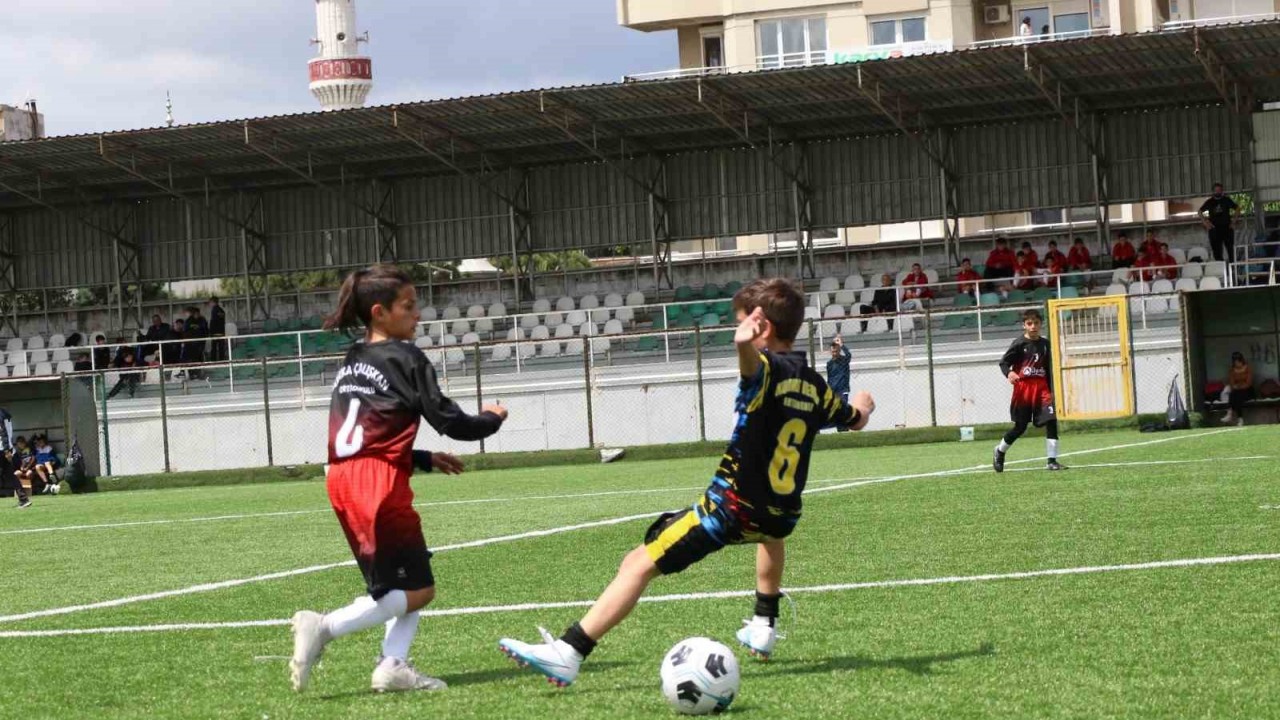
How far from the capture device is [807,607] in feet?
29.0

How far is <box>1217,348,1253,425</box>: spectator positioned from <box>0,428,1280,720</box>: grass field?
12.4 metres

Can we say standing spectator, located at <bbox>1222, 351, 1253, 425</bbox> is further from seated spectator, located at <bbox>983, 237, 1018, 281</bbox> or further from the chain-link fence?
seated spectator, located at <bbox>983, 237, 1018, 281</bbox>

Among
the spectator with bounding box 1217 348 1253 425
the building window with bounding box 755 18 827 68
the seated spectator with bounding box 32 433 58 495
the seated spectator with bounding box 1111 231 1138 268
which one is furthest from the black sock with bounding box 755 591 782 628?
the building window with bounding box 755 18 827 68

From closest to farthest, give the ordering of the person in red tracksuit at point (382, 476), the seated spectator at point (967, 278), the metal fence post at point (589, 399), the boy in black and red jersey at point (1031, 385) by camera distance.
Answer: the person in red tracksuit at point (382, 476) < the boy in black and red jersey at point (1031, 385) < the metal fence post at point (589, 399) < the seated spectator at point (967, 278)

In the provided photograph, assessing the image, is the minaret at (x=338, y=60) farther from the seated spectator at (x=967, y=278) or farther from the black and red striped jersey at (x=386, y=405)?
the black and red striped jersey at (x=386, y=405)

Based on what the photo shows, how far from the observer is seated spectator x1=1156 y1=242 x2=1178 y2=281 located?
35.0 m

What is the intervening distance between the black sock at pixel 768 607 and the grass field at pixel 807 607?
19cm

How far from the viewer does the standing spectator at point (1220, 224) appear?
3441 cm

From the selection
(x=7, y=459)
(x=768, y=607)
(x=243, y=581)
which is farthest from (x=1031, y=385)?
(x=7, y=459)

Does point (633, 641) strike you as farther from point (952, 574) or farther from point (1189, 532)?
point (1189, 532)

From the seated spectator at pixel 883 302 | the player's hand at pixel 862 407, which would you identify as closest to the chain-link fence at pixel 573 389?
the seated spectator at pixel 883 302

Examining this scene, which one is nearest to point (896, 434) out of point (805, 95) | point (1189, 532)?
point (805, 95)

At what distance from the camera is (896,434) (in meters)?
29.7

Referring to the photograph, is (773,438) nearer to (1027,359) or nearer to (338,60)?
(1027,359)
